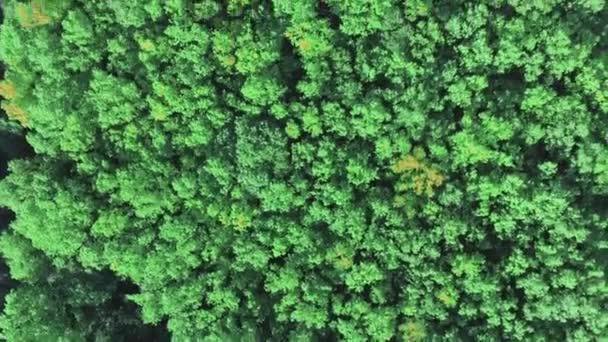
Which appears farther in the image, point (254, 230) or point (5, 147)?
point (5, 147)

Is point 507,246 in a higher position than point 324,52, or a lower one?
lower

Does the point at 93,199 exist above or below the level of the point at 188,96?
A: below

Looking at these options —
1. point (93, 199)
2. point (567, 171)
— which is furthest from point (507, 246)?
point (93, 199)

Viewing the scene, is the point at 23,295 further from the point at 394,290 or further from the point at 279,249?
the point at 394,290

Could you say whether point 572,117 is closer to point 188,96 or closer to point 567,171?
point 567,171

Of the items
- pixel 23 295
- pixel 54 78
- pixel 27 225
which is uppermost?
pixel 54 78

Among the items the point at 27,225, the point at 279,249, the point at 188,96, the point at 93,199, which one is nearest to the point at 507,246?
the point at 279,249
